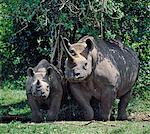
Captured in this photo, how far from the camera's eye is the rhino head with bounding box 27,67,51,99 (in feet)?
33.0

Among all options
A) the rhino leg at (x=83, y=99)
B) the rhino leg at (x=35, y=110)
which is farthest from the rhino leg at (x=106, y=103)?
the rhino leg at (x=35, y=110)

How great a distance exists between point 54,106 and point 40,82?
0.60 meters

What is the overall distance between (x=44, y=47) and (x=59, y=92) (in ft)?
8.65

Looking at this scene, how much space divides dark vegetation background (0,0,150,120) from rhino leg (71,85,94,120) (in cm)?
125

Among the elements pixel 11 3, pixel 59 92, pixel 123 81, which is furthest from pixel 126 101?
pixel 11 3

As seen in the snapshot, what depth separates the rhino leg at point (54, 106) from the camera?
10406mm

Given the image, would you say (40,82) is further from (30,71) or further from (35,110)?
(35,110)

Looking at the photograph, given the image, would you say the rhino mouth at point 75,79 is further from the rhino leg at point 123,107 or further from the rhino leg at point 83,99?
the rhino leg at point 123,107

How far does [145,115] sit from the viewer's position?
41.0 ft

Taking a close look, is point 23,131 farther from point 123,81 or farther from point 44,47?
point 44,47


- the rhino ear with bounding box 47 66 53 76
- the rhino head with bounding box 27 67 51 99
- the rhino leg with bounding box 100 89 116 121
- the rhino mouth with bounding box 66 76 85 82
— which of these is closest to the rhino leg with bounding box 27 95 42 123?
the rhino head with bounding box 27 67 51 99

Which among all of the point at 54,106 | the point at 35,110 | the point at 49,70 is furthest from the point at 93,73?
the point at 35,110

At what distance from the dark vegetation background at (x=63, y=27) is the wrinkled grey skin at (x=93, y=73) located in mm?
702

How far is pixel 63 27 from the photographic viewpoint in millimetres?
11375
